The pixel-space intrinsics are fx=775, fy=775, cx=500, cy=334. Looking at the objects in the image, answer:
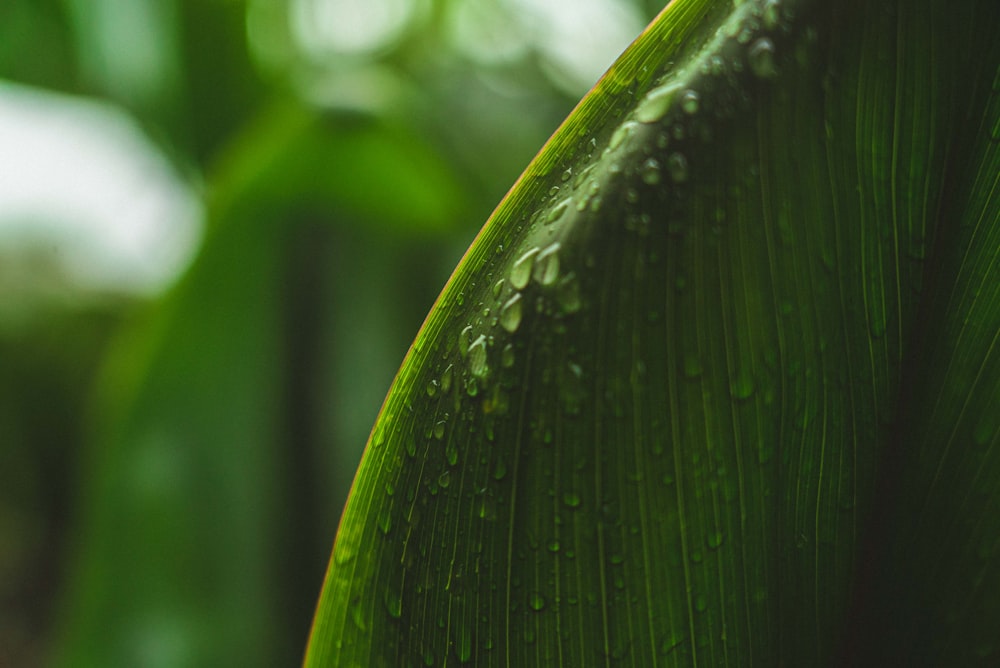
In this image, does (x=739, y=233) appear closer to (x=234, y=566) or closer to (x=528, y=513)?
(x=528, y=513)

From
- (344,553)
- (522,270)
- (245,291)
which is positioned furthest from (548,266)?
(245,291)

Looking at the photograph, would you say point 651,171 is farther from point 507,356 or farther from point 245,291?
point 245,291

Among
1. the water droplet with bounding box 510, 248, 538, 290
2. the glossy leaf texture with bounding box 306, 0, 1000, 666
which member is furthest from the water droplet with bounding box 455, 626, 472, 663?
the water droplet with bounding box 510, 248, 538, 290

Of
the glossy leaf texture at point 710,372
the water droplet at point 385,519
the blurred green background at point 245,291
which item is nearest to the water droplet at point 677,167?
the glossy leaf texture at point 710,372

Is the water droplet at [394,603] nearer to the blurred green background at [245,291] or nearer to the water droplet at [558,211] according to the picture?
the water droplet at [558,211]

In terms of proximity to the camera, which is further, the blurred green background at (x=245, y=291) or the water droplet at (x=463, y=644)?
the blurred green background at (x=245, y=291)

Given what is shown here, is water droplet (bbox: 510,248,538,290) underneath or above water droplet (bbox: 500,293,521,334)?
above

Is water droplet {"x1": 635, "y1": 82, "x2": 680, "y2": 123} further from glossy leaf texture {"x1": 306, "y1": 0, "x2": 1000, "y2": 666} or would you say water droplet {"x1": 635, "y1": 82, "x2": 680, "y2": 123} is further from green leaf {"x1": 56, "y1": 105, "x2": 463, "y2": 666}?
green leaf {"x1": 56, "y1": 105, "x2": 463, "y2": 666}
